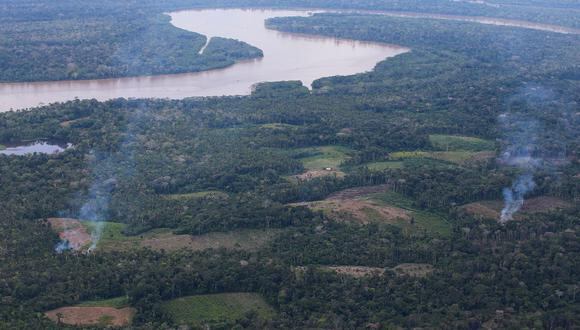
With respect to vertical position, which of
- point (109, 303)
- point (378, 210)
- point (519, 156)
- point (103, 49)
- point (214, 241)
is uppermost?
point (103, 49)

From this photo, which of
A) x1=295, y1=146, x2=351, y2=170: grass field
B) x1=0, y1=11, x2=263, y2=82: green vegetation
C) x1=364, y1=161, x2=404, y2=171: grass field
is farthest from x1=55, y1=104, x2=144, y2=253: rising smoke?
x1=0, y1=11, x2=263, y2=82: green vegetation

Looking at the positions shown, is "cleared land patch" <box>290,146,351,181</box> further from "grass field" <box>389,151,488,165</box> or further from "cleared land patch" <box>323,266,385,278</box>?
"cleared land patch" <box>323,266,385,278</box>

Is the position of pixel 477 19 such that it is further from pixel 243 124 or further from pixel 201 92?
pixel 243 124

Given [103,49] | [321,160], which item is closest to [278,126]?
[321,160]

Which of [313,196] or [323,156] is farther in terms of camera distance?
[323,156]

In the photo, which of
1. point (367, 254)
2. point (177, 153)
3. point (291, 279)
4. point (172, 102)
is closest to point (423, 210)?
point (367, 254)

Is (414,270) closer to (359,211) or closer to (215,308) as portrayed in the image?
Result: (359,211)
